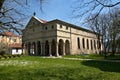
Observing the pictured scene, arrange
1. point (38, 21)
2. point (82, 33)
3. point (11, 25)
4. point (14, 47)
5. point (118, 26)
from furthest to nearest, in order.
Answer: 1. point (14, 47)
2. point (82, 33)
3. point (38, 21)
4. point (118, 26)
5. point (11, 25)


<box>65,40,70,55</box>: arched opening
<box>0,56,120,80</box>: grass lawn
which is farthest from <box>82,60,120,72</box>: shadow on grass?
<box>65,40,70,55</box>: arched opening

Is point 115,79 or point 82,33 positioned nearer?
point 115,79

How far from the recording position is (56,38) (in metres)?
42.8

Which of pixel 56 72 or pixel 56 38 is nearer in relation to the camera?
pixel 56 72

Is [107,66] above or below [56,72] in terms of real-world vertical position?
below

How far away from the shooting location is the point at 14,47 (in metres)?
69.6

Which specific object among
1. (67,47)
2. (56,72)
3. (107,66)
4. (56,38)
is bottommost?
(107,66)

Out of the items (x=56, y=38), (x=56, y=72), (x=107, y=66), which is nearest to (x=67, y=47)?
(x=56, y=38)

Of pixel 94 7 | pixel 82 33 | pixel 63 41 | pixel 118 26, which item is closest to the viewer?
pixel 94 7

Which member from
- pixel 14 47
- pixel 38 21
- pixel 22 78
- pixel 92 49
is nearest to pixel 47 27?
pixel 38 21

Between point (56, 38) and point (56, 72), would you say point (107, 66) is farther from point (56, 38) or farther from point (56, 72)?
point (56, 38)

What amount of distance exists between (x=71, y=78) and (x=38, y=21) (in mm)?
41991

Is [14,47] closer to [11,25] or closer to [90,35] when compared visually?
[90,35]

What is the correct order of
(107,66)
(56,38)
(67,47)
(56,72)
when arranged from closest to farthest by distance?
(56,72) < (107,66) < (56,38) < (67,47)
